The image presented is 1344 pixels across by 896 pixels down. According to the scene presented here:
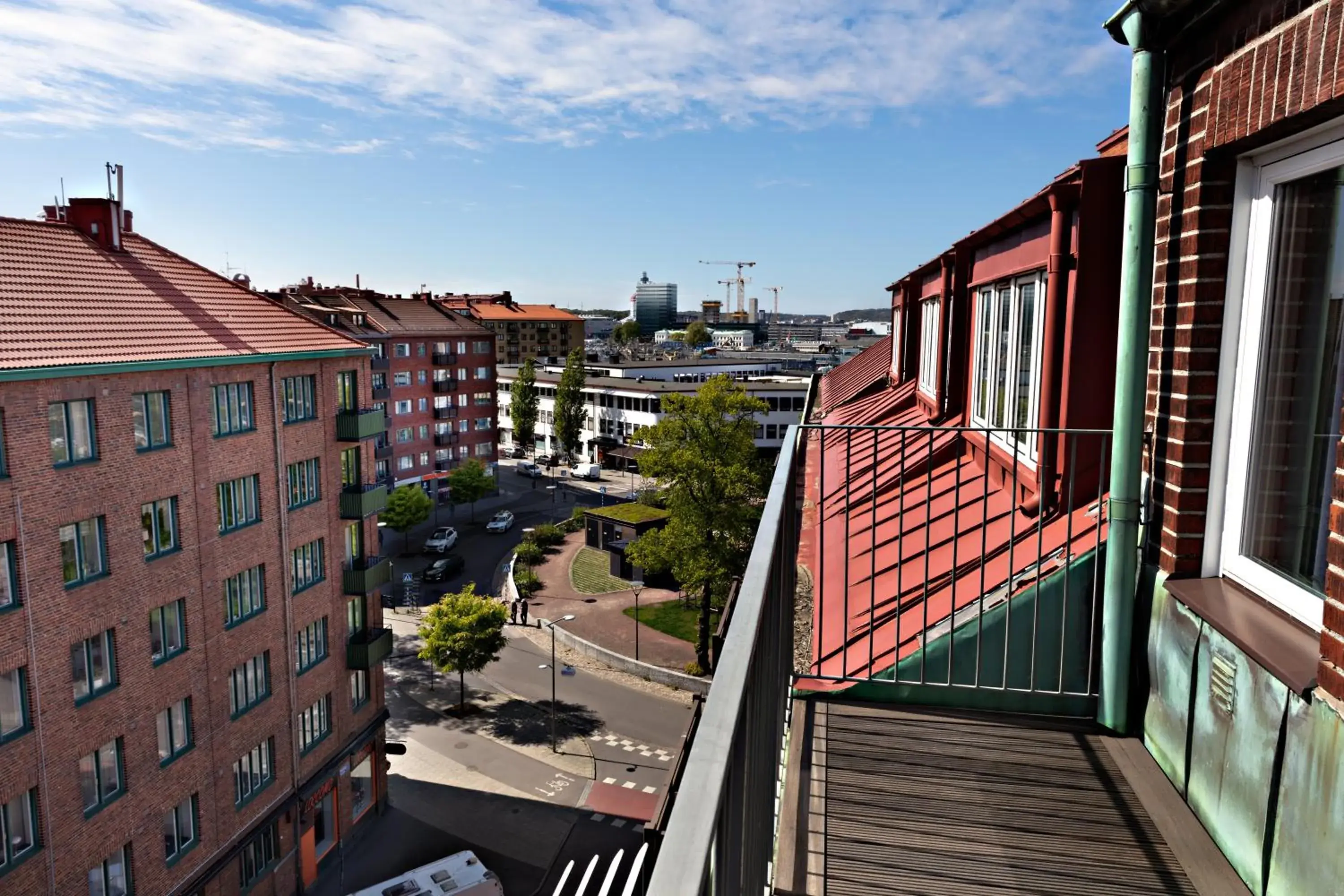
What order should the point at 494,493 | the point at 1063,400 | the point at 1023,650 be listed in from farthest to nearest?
1. the point at 494,493
2. the point at 1063,400
3. the point at 1023,650

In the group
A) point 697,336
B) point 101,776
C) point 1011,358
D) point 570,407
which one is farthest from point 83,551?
A: point 697,336

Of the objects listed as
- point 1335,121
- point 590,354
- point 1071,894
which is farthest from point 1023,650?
point 590,354

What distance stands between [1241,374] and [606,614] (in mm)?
35549

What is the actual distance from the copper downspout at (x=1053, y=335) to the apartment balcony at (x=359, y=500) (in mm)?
20847

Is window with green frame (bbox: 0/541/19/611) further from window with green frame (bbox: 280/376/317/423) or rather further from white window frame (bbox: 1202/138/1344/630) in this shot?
white window frame (bbox: 1202/138/1344/630)

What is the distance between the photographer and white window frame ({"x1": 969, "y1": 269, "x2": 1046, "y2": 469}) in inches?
200

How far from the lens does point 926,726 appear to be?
382cm

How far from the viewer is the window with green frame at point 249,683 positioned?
18.9 meters

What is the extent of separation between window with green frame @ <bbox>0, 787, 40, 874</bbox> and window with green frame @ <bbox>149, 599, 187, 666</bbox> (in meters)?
3.00

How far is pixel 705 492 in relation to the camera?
33281 mm

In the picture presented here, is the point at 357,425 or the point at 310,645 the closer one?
the point at 310,645

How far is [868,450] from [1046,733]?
17.8ft

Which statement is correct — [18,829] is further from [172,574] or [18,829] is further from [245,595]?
[245,595]

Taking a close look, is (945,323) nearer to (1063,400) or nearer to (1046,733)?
(1063,400)
